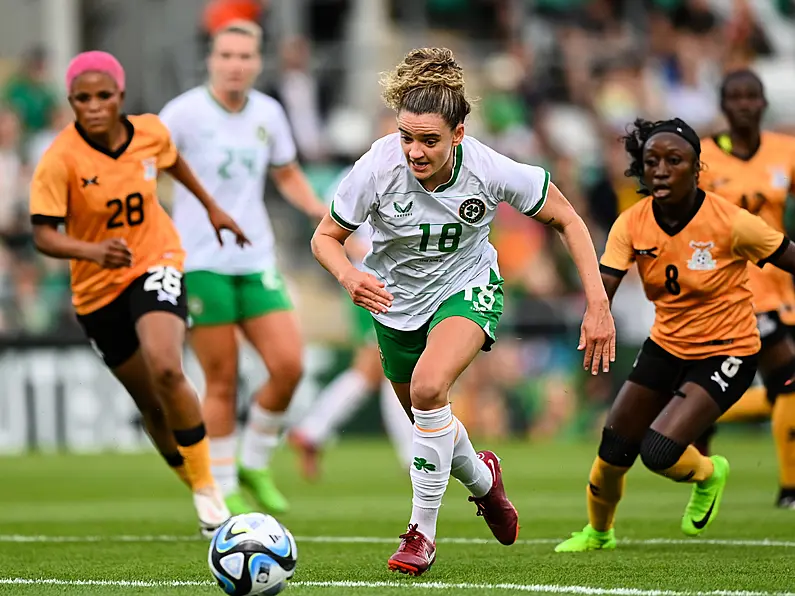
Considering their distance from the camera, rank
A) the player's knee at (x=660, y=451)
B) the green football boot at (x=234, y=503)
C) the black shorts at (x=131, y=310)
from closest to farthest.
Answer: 1. the player's knee at (x=660, y=451)
2. the black shorts at (x=131, y=310)
3. the green football boot at (x=234, y=503)

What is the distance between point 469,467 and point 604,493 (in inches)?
38.8

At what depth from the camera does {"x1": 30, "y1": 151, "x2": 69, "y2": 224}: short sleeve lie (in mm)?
8109

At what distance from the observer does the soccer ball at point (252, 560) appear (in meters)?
5.58

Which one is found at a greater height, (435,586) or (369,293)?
(369,293)

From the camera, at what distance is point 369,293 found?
6242 mm

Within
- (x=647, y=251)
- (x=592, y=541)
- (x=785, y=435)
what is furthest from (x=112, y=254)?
(x=785, y=435)

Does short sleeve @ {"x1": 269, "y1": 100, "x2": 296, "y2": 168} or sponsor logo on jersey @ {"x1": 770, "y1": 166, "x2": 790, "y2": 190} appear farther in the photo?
short sleeve @ {"x1": 269, "y1": 100, "x2": 296, "y2": 168}

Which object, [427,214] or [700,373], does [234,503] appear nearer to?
[700,373]

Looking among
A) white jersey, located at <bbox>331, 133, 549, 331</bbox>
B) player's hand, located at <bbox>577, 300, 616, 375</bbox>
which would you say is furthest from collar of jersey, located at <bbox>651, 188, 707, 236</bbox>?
player's hand, located at <bbox>577, 300, 616, 375</bbox>

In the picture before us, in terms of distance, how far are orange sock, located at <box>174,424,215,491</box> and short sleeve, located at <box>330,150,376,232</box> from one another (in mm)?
2233

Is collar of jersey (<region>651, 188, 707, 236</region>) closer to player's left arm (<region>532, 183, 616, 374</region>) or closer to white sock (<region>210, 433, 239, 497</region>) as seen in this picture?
player's left arm (<region>532, 183, 616, 374</region>)

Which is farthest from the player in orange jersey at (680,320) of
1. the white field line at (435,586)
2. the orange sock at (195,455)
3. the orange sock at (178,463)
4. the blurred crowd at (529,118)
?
the blurred crowd at (529,118)

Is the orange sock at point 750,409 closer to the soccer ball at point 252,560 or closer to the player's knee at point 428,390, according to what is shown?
the player's knee at point 428,390

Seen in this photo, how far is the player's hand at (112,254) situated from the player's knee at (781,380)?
14.3 feet
